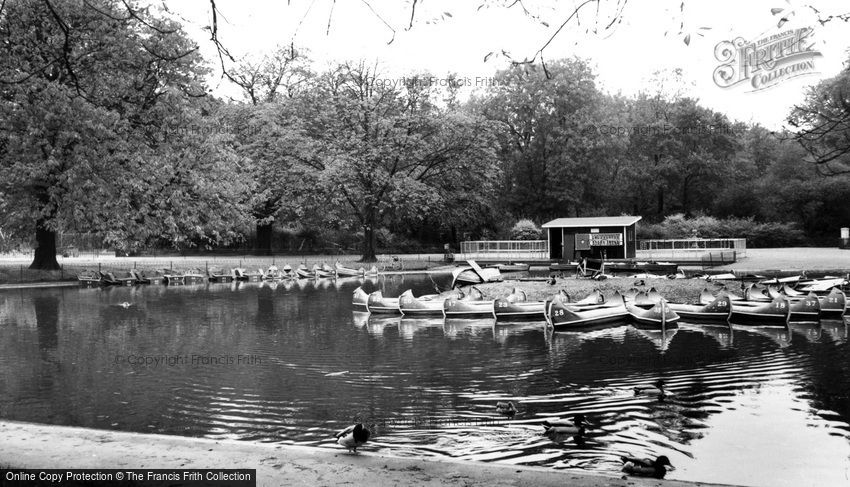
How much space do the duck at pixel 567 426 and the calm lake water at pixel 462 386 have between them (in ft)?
0.71

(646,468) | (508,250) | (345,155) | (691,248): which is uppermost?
(345,155)

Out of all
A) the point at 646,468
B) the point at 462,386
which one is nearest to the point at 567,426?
the point at 646,468

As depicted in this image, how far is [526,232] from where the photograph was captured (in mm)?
63719

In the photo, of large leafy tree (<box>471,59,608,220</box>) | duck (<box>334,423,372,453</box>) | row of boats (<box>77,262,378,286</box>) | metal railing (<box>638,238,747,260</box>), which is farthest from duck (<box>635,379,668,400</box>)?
large leafy tree (<box>471,59,608,220</box>)

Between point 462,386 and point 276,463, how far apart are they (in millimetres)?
6988

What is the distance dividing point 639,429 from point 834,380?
6096 millimetres

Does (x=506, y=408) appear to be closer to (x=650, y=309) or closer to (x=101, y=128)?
(x=650, y=309)

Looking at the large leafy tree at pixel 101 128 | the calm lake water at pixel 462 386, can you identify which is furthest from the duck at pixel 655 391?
the large leafy tree at pixel 101 128

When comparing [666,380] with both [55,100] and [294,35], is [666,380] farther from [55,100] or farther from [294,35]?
[55,100]

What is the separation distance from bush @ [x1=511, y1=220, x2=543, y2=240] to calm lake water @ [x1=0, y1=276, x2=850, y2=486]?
3944 cm

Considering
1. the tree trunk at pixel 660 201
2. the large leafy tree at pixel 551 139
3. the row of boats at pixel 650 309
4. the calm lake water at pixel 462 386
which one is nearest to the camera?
the calm lake water at pixel 462 386

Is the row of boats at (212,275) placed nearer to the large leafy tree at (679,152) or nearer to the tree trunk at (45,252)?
the tree trunk at (45,252)

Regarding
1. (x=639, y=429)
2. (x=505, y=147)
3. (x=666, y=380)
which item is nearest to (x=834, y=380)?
(x=666, y=380)

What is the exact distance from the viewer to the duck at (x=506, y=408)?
11.8 metres
